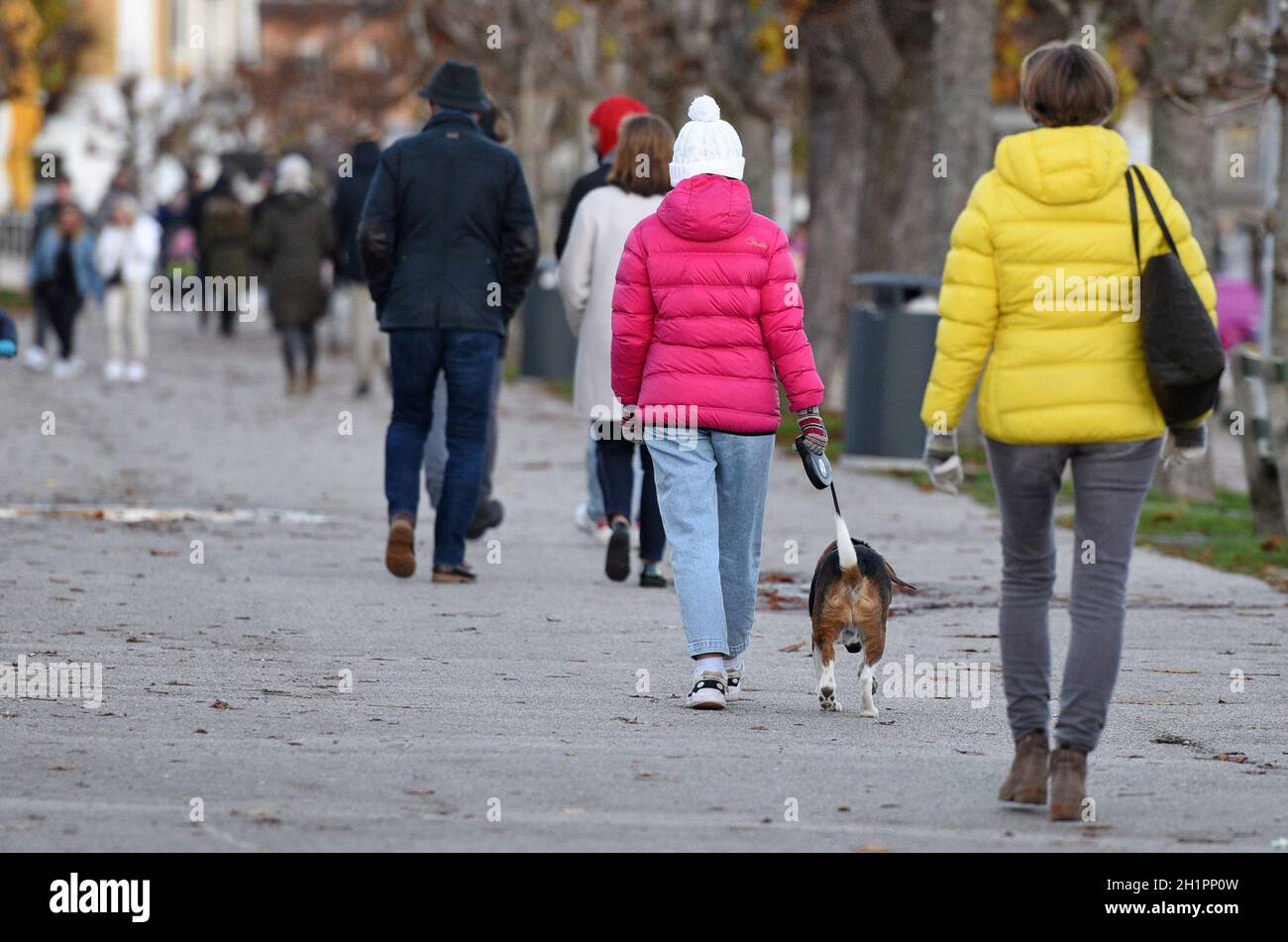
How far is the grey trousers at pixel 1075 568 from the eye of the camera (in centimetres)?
604

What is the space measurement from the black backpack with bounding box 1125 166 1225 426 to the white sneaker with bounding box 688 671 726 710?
6.89 ft

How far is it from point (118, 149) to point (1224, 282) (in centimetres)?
3871

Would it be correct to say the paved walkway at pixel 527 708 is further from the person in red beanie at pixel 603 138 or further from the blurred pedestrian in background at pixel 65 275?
the blurred pedestrian in background at pixel 65 275

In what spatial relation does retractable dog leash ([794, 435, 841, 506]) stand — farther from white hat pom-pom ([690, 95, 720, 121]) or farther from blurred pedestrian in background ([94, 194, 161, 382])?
blurred pedestrian in background ([94, 194, 161, 382])

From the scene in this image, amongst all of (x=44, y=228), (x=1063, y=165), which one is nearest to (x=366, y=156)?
(x=44, y=228)

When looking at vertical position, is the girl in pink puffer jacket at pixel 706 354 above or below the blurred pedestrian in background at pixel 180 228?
below

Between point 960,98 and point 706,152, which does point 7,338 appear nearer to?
point 706,152

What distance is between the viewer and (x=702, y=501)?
7.71 m

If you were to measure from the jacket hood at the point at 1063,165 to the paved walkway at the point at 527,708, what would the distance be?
1.51 meters

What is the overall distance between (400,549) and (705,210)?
132 inches

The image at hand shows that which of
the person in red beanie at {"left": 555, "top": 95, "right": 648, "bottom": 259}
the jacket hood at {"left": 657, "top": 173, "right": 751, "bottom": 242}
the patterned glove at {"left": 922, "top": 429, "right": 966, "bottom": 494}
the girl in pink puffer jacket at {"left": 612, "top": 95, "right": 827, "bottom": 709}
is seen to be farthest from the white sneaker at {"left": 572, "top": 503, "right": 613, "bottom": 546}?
the patterned glove at {"left": 922, "top": 429, "right": 966, "bottom": 494}

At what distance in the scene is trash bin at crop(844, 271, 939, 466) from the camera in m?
16.6

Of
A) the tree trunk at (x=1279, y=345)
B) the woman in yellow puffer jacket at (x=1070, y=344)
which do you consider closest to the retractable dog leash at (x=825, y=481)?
the woman in yellow puffer jacket at (x=1070, y=344)

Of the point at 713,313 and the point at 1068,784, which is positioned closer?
the point at 1068,784
